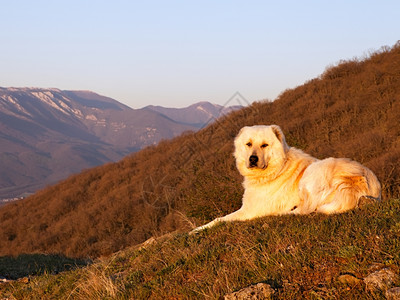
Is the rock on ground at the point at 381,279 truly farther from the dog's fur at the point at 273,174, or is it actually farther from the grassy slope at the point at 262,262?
the dog's fur at the point at 273,174

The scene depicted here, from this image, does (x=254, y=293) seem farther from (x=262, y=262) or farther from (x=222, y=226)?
(x=222, y=226)

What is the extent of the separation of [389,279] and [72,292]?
11.6 ft

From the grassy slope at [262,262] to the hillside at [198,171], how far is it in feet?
21.0

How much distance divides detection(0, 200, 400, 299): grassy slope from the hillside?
21.0ft

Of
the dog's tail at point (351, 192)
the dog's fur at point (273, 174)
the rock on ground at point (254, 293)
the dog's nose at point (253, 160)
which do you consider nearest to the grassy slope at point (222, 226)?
the rock on ground at point (254, 293)

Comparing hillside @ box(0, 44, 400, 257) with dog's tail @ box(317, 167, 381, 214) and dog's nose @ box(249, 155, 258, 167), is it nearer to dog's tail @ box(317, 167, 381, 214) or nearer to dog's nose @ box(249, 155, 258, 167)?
dog's nose @ box(249, 155, 258, 167)

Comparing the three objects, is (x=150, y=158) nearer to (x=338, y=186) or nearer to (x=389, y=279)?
(x=338, y=186)

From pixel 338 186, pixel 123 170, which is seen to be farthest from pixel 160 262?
pixel 123 170

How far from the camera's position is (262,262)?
449 centimetres

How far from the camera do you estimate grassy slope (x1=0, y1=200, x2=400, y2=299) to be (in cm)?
391

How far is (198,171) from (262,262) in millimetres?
13500

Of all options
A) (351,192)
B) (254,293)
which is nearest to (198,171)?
(351,192)

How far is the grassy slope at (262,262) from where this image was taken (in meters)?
3.91

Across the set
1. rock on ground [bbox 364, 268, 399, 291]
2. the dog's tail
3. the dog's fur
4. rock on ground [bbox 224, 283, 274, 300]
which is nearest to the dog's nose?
the dog's fur
